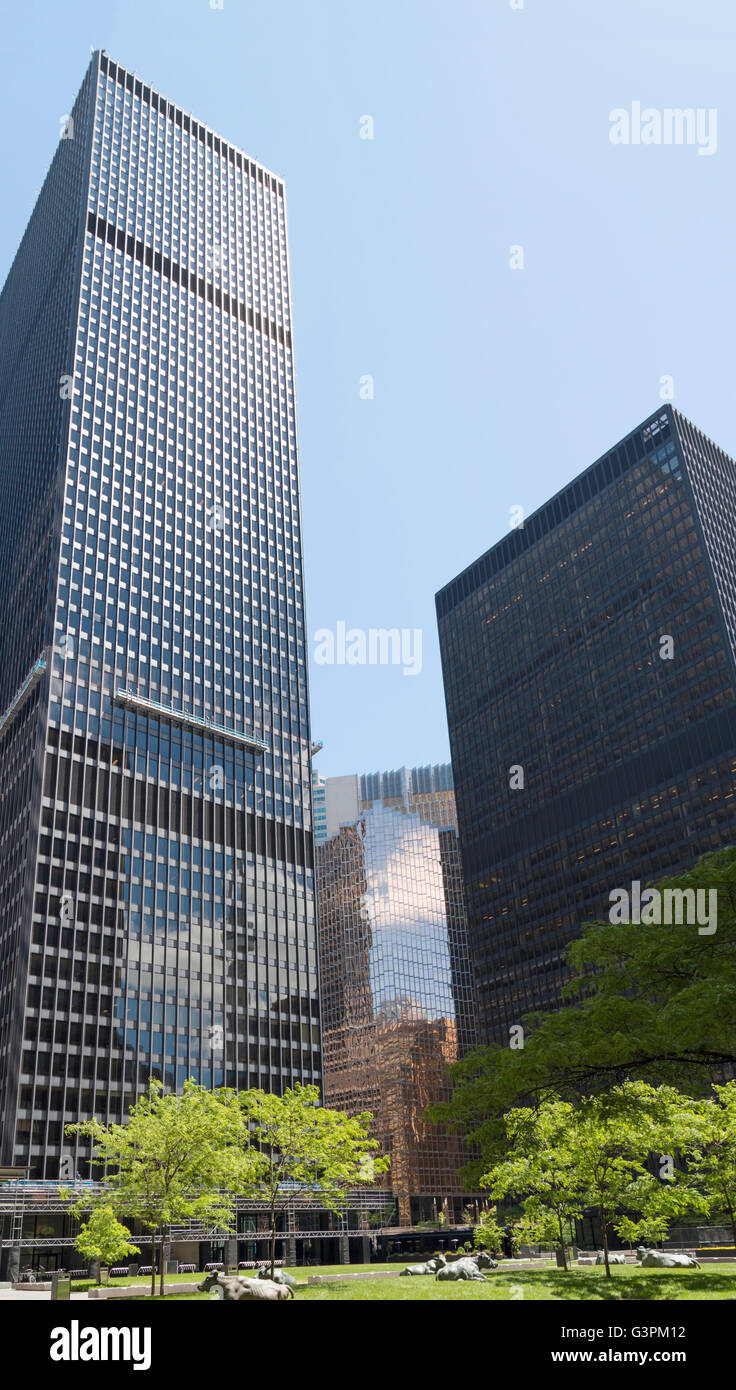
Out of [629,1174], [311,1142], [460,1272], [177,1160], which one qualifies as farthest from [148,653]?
[460,1272]

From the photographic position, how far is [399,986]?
175m

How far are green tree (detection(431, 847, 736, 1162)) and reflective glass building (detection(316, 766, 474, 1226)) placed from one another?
499ft

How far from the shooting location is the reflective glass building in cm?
16338

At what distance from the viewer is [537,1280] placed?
38250 millimetres

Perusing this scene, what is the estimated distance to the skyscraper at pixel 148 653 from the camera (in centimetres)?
9162

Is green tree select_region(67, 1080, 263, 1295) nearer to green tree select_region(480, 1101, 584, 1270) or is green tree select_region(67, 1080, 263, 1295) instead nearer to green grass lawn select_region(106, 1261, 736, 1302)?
green grass lawn select_region(106, 1261, 736, 1302)

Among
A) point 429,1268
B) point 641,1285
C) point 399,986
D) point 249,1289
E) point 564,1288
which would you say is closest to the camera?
point 249,1289

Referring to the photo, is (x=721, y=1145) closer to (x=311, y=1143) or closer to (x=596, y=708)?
(x=311, y=1143)

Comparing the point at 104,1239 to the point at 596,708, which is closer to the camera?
the point at 104,1239

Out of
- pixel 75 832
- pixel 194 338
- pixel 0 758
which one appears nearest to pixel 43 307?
pixel 194 338

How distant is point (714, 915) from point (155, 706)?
93.1 m

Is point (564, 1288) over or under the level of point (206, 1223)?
over

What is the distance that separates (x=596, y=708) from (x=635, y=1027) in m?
147
